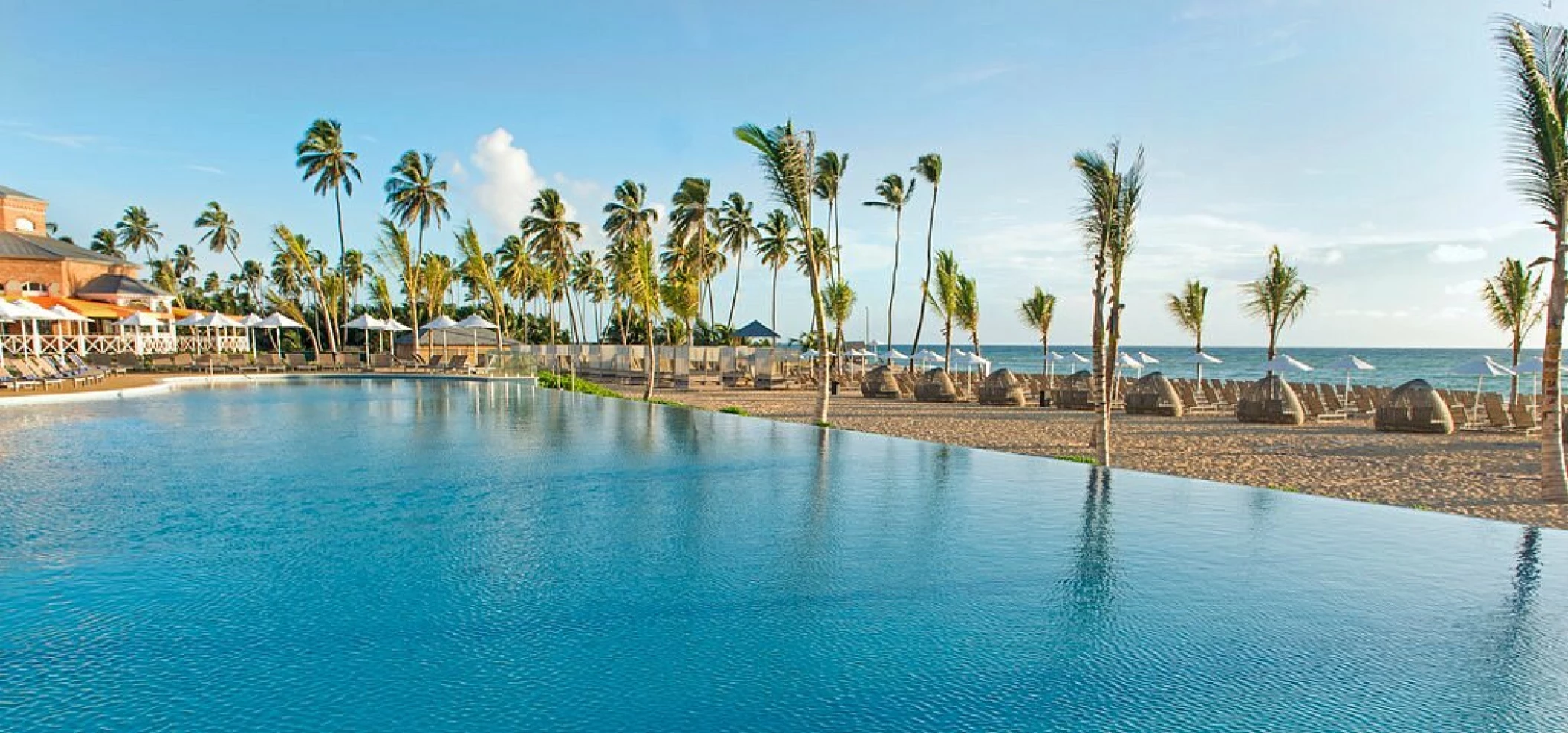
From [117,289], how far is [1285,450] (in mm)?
47588

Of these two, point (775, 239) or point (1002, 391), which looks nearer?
point (1002, 391)

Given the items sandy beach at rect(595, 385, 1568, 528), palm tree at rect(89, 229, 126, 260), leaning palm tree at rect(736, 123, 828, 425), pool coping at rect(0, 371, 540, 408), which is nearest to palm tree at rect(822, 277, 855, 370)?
sandy beach at rect(595, 385, 1568, 528)

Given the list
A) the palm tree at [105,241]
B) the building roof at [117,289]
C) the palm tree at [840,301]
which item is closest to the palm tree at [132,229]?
the palm tree at [105,241]

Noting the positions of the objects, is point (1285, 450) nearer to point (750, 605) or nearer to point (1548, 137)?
point (1548, 137)

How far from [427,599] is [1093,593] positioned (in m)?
4.36

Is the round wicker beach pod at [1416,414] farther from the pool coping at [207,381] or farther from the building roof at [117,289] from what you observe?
the building roof at [117,289]

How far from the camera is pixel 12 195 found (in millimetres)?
42219

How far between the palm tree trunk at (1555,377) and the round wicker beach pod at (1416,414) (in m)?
8.04

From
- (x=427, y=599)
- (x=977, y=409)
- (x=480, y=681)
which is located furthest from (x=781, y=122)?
(x=480, y=681)

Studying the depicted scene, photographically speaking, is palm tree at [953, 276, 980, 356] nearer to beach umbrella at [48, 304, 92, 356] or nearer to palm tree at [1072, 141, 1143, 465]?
palm tree at [1072, 141, 1143, 465]

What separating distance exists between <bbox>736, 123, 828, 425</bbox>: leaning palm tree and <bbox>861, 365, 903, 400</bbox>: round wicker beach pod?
10.6 meters

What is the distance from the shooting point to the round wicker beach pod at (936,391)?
932 inches

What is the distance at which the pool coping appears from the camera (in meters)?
18.2

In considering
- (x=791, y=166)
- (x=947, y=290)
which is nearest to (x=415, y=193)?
(x=947, y=290)
